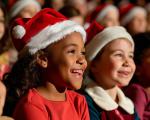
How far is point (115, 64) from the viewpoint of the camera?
8.97 feet

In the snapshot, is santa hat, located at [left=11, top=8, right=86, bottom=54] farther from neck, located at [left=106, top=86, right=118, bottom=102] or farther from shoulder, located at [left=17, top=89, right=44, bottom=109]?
neck, located at [left=106, top=86, right=118, bottom=102]

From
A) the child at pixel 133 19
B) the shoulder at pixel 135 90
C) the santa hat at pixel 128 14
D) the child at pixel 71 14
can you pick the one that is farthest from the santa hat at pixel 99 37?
the santa hat at pixel 128 14

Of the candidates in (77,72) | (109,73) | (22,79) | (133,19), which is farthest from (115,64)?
(133,19)

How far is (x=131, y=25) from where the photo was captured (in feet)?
17.1

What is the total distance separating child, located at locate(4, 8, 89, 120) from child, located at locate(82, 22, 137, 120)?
0.92 ft

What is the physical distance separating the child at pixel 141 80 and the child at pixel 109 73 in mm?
167

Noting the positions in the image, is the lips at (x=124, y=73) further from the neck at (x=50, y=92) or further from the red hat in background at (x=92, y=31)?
the neck at (x=50, y=92)

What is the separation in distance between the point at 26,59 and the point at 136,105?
2.78 feet

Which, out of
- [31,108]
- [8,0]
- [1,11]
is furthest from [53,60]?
[8,0]

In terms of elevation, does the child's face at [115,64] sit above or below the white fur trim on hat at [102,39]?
below

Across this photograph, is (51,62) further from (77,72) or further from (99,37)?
(99,37)

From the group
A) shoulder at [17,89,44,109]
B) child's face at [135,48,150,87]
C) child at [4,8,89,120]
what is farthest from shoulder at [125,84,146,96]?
shoulder at [17,89,44,109]

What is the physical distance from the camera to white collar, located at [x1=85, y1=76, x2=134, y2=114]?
2.68 meters

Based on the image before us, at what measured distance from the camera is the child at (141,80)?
2.97m
